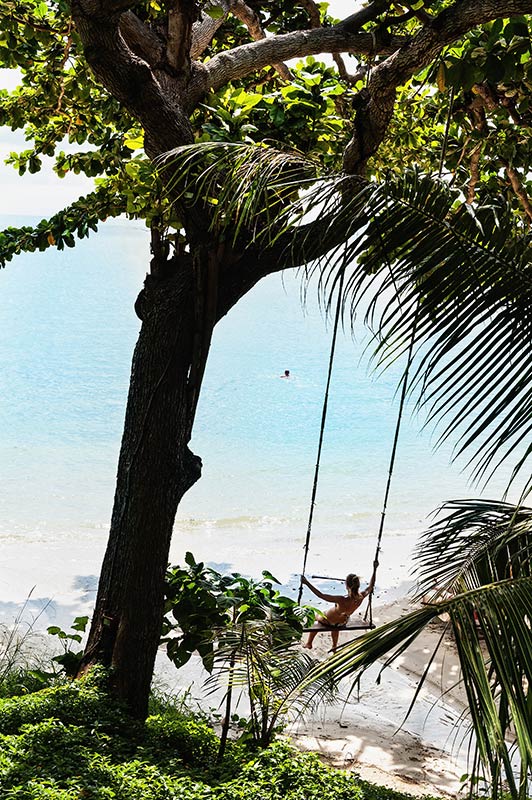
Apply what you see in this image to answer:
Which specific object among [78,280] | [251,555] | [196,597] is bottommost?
[196,597]

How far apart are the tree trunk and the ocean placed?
2.21 feet

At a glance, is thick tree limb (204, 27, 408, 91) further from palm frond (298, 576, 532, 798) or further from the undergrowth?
palm frond (298, 576, 532, 798)

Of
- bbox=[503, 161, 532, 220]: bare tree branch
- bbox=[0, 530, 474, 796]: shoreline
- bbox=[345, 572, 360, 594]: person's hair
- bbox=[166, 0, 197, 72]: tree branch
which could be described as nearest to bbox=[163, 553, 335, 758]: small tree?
bbox=[0, 530, 474, 796]: shoreline

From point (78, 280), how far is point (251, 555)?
33940 mm

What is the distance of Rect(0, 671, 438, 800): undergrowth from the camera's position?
3.45 metres

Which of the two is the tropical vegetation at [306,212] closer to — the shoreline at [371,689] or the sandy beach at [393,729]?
the shoreline at [371,689]

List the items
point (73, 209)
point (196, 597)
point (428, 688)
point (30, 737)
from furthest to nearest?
point (428, 688)
point (73, 209)
point (196, 597)
point (30, 737)

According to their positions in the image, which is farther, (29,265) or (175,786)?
(29,265)

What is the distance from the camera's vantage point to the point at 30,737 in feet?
12.6

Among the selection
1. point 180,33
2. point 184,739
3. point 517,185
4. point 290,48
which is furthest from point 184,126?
point 184,739

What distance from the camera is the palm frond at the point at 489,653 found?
2.05 m

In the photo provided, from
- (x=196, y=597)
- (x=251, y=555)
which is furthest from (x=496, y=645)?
(x=251, y=555)

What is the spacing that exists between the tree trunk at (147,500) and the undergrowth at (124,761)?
189mm

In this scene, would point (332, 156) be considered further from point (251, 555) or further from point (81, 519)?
point (81, 519)
